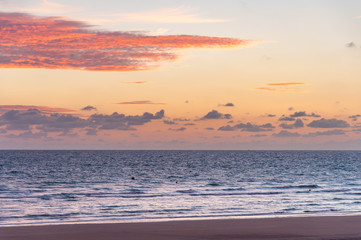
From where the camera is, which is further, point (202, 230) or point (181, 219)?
point (181, 219)


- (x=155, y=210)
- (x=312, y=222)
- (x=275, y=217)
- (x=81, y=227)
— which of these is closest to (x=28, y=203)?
(x=155, y=210)

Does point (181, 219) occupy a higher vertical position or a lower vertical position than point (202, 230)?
lower

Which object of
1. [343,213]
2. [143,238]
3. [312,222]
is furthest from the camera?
[343,213]

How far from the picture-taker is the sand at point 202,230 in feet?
61.3

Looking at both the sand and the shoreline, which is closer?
the sand

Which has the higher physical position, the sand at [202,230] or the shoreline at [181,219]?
the sand at [202,230]

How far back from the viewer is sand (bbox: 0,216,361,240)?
18688 millimetres

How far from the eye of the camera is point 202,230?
66.2 feet

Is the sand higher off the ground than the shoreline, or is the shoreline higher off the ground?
the sand

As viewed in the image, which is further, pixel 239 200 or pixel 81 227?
pixel 239 200

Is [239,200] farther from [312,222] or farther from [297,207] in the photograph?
[312,222]

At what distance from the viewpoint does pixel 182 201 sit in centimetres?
3297

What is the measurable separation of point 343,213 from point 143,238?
43.1 ft

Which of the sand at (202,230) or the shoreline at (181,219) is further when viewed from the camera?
the shoreline at (181,219)
